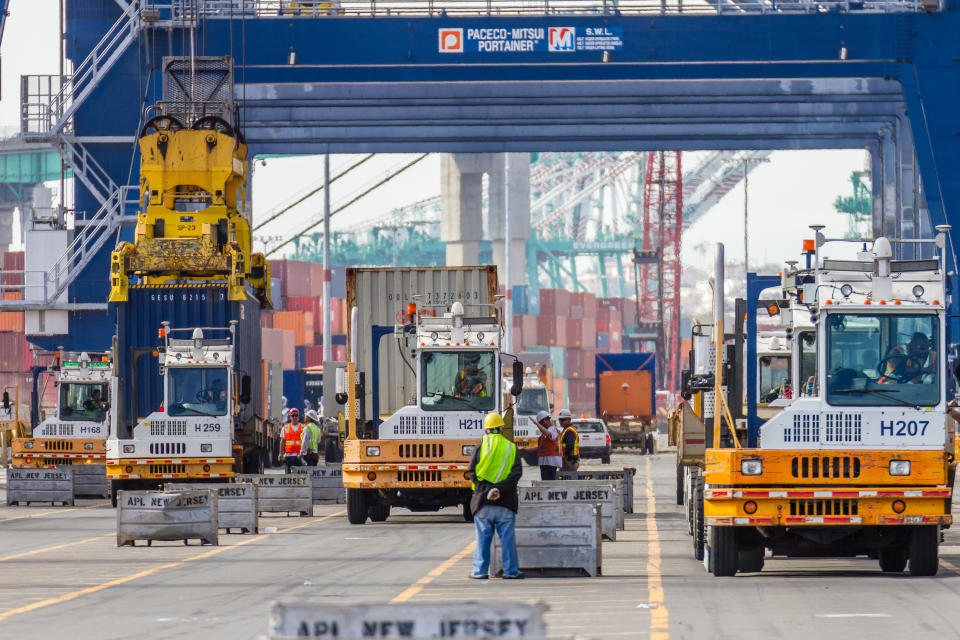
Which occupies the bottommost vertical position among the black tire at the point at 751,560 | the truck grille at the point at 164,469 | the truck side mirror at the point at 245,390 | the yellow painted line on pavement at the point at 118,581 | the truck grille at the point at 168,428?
the yellow painted line on pavement at the point at 118,581

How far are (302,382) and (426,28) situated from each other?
4348cm

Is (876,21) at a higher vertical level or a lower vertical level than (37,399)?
higher

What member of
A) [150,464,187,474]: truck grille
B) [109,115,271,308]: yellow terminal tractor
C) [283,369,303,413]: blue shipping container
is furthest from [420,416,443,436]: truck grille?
[283,369,303,413]: blue shipping container

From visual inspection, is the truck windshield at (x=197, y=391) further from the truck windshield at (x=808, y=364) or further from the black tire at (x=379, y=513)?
the truck windshield at (x=808, y=364)

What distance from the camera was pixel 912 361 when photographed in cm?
1617

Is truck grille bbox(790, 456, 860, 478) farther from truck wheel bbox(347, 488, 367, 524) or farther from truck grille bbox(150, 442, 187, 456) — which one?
truck grille bbox(150, 442, 187, 456)

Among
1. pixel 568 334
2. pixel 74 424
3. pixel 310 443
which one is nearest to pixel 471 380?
pixel 310 443

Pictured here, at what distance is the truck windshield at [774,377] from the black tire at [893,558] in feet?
6.08

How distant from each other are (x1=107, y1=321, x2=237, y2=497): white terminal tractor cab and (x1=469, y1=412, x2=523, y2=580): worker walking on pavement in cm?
1438

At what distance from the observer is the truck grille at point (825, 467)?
1603cm

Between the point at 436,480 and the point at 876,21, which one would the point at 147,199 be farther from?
the point at 876,21

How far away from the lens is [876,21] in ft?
131

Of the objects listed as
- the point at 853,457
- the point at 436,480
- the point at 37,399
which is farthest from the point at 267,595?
the point at 37,399

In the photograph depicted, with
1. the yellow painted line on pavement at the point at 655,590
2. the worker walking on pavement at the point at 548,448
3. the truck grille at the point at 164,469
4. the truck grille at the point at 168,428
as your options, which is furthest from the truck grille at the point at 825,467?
the truck grille at the point at 168,428
